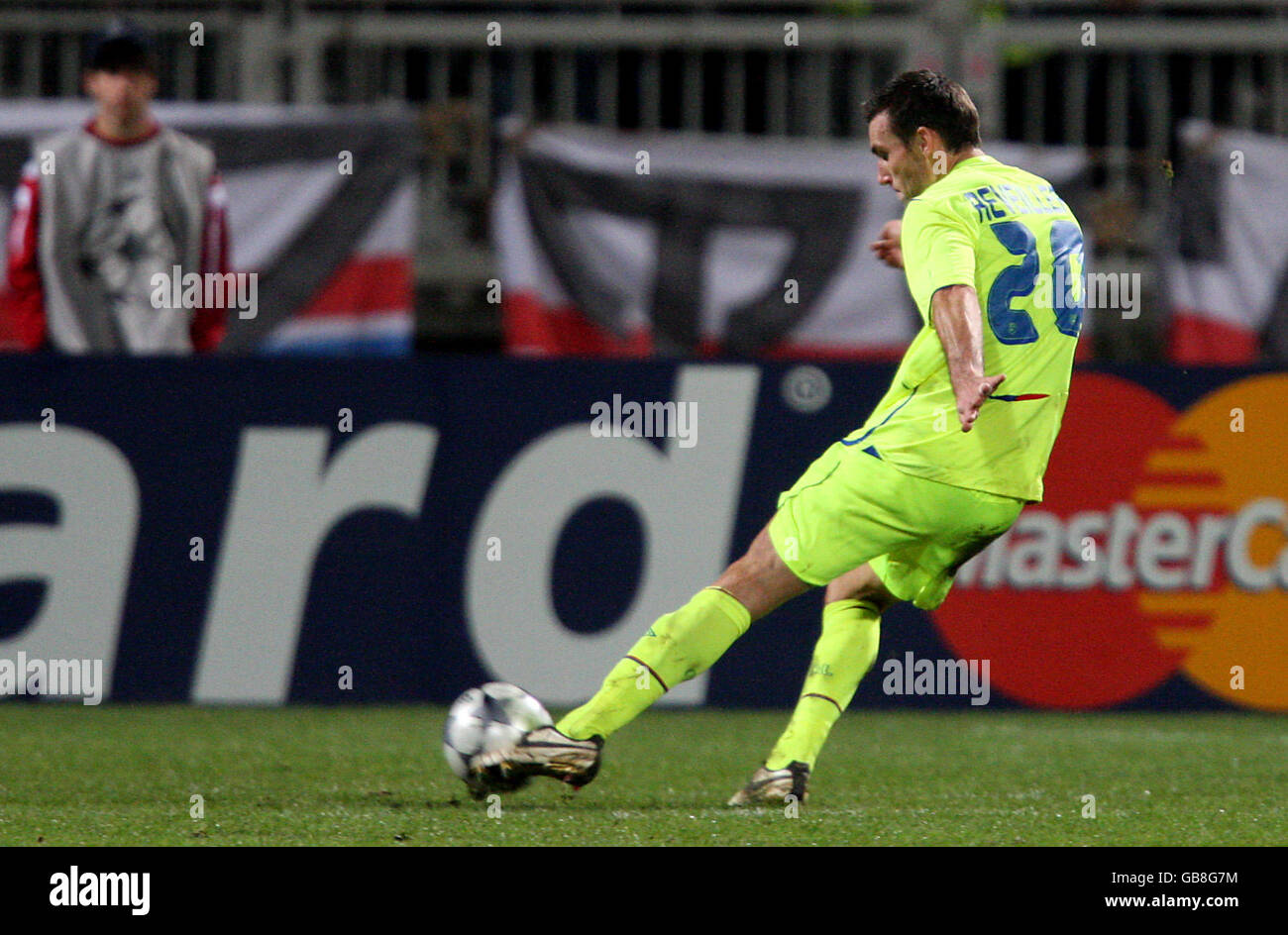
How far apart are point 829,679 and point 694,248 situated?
5.03 meters

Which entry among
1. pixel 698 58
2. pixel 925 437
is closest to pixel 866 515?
pixel 925 437

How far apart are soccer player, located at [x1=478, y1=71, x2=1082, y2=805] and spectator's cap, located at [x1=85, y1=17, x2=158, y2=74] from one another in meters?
4.32

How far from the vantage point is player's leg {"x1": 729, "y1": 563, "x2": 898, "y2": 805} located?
5320 millimetres

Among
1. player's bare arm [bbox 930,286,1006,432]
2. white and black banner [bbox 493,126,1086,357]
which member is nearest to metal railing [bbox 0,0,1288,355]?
white and black banner [bbox 493,126,1086,357]

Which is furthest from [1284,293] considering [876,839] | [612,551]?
[876,839]

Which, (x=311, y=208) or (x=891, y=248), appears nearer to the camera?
(x=891, y=248)

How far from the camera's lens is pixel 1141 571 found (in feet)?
26.4

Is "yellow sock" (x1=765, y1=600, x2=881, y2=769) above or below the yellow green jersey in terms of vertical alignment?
below

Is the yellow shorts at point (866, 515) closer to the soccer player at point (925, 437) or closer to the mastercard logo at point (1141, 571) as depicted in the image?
the soccer player at point (925, 437)

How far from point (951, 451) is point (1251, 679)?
3579 mm

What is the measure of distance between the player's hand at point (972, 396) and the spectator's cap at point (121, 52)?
493 centimetres

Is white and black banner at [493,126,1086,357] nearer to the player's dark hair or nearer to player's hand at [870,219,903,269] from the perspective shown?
player's hand at [870,219,903,269]

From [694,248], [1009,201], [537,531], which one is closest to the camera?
[1009,201]

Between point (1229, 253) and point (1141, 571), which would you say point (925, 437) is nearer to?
point (1141, 571)
